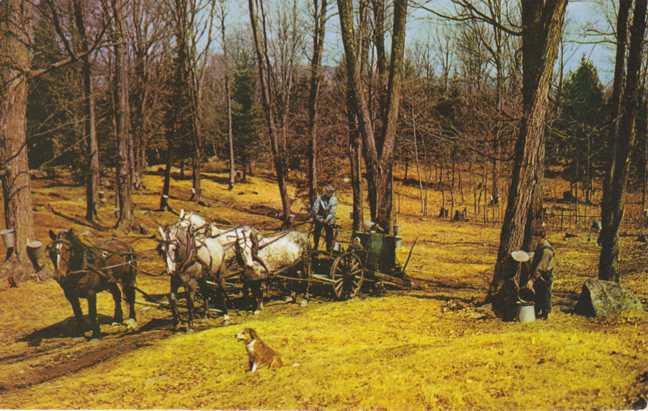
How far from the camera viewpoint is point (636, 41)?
34.1 feet

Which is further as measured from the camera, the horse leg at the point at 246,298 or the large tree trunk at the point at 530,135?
the horse leg at the point at 246,298

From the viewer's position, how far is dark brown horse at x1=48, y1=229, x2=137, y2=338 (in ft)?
29.4

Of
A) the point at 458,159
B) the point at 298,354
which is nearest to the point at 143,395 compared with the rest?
the point at 298,354

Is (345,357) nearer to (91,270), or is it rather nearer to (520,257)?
(520,257)

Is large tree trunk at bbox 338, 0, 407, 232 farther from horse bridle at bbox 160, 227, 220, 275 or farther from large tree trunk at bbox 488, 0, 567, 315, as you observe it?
horse bridle at bbox 160, 227, 220, 275

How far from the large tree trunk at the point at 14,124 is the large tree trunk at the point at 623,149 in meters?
13.6

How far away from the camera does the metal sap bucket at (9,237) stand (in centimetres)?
1228

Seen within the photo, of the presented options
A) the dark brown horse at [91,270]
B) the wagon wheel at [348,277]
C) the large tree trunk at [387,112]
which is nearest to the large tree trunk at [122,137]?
the large tree trunk at [387,112]

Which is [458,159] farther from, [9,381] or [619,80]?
[9,381]

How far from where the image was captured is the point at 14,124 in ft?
41.5

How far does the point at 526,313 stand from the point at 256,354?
15.4 feet

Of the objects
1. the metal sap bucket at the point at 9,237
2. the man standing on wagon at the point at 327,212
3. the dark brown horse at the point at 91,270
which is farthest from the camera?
the man standing on wagon at the point at 327,212

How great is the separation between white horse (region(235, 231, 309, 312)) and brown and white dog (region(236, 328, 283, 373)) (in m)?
3.74

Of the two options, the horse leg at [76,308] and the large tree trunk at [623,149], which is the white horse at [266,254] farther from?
the large tree trunk at [623,149]
